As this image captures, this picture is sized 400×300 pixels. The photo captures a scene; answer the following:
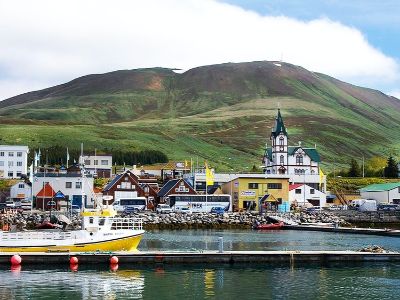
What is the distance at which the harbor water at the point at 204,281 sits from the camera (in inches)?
1587

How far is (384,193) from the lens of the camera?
126 m

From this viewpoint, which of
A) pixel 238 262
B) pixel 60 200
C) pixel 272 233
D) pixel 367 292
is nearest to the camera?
pixel 367 292

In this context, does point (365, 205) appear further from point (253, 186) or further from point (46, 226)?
point (46, 226)

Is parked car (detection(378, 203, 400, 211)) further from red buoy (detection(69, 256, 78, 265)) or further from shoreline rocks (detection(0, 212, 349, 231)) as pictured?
red buoy (detection(69, 256, 78, 265))

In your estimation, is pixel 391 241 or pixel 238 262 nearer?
pixel 238 262

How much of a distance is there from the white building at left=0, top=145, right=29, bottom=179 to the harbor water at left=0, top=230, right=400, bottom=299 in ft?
363

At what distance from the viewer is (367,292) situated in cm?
4188

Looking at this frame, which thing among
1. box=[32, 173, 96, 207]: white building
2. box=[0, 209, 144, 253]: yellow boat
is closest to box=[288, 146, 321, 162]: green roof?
box=[32, 173, 96, 207]: white building

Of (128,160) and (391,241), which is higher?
(128,160)

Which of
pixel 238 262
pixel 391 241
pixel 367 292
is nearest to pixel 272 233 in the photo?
pixel 391 241

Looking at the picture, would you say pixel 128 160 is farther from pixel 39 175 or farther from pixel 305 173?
pixel 39 175

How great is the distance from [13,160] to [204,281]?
121 meters

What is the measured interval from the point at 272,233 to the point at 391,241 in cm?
1585

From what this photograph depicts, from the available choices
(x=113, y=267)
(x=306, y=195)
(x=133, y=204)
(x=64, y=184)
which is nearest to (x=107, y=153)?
(x=64, y=184)
